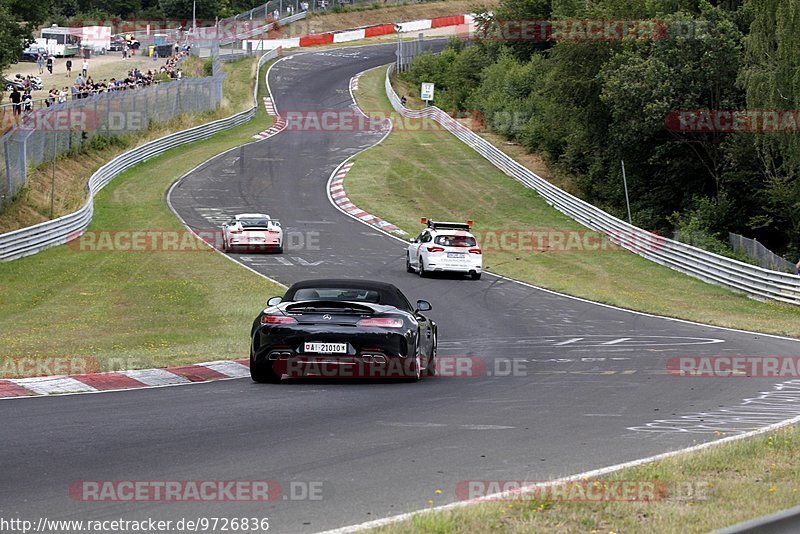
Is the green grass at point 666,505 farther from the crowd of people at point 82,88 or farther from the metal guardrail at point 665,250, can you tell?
the crowd of people at point 82,88

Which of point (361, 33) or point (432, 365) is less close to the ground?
point (361, 33)

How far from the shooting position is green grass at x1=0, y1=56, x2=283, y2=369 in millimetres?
17545

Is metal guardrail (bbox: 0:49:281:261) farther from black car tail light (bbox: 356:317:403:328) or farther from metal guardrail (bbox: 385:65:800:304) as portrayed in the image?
black car tail light (bbox: 356:317:403:328)

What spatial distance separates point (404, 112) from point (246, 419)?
63368 mm

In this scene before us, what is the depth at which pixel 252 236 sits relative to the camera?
113 ft

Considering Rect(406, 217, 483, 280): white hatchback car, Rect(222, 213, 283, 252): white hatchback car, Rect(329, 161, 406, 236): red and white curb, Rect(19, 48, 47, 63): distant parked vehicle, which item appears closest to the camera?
Rect(406, 217, 483, 280): white hatchback car

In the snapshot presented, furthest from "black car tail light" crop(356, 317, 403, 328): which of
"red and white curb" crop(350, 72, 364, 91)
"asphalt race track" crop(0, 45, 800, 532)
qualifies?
"red and white curb" crop(350, 72, 364, 91)

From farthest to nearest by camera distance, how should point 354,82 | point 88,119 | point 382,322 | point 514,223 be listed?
point 354,82 → point 88,119 → point 514,223 → point 382,322

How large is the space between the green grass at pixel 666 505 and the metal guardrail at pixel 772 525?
0.99m

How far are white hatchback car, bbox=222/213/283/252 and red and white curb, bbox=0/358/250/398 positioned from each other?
1924cm

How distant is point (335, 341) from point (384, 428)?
3.08m

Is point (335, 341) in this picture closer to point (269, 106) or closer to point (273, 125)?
point (273, 125)

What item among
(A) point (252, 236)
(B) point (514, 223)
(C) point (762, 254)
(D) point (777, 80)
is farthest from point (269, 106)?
(C) point (762, 254)

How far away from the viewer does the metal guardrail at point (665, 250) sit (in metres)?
30.0
